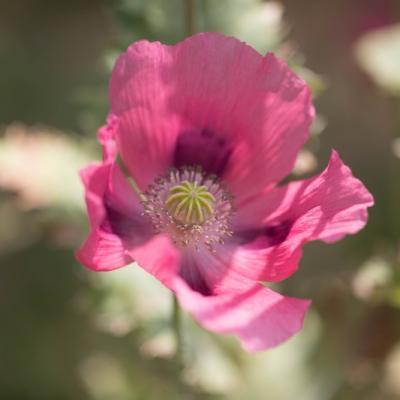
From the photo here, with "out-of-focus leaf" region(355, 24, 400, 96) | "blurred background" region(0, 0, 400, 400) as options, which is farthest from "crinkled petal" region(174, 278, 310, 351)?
"out-of-focus leaf" region(355, 24, 400, 96)

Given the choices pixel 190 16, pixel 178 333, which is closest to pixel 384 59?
pixel 190 16

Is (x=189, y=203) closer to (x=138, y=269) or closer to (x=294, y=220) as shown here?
(x=294, y=220)

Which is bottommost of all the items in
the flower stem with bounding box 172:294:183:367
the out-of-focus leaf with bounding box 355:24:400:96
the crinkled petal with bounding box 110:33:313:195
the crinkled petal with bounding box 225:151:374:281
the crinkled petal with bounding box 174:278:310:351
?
the crinkled petal with bounding box 174:278:310:351

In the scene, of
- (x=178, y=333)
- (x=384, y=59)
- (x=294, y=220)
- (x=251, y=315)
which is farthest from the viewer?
(x=384, y=59)

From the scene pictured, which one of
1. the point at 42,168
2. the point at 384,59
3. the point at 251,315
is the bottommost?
the point at 251,315

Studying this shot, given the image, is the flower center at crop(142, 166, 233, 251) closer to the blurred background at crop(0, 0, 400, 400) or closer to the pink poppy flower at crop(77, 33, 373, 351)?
the pink poppy flower at crop(77, 33, 373, 351)

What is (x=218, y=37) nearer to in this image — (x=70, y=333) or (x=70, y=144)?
(x=70, y=144)

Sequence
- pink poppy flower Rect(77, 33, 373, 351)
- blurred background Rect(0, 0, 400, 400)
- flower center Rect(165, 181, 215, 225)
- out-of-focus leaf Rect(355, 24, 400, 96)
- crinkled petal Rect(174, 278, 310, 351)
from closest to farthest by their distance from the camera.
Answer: crinkled petal Rect(174, 278, 310, 351) < pink poppy flower Rect(77, 33, 373, 351) < flower center Rect(165, 181, 215, 225) < blurred background Rect(0, 0, 400, 400) < out-of-focus leaf Rect(355, 24, 400, 96)

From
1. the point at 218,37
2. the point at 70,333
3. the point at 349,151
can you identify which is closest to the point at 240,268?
the point at 218,37
